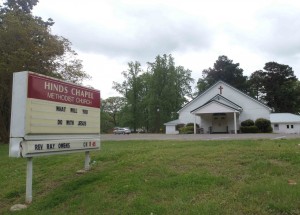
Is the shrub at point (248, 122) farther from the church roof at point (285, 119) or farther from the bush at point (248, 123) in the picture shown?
the church roof at point (285, 119)

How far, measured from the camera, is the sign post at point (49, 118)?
7316 millimetres

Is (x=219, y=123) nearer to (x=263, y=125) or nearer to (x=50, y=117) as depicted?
(x=263, y=125)

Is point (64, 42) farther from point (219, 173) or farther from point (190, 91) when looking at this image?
point (190, 91)

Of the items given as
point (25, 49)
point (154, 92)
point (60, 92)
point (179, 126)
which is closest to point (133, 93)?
point (154, 92)

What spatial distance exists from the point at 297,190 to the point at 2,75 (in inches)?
924

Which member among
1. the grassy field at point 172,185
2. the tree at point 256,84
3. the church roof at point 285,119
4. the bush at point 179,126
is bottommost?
the grassy field at point 172,185

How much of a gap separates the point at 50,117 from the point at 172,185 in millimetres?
3380

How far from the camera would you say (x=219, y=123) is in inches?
1721

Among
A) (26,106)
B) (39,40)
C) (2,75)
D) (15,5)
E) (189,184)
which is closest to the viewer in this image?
(189,184)

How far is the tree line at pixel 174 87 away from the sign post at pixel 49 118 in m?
56.2

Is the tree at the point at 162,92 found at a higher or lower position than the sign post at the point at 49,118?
higher

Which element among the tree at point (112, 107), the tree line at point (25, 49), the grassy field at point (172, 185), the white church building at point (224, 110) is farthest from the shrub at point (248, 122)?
the tree at point (112, 107)

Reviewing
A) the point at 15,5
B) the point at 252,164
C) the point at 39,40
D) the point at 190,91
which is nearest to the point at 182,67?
the point at 190,91

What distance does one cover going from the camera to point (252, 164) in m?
7.89
